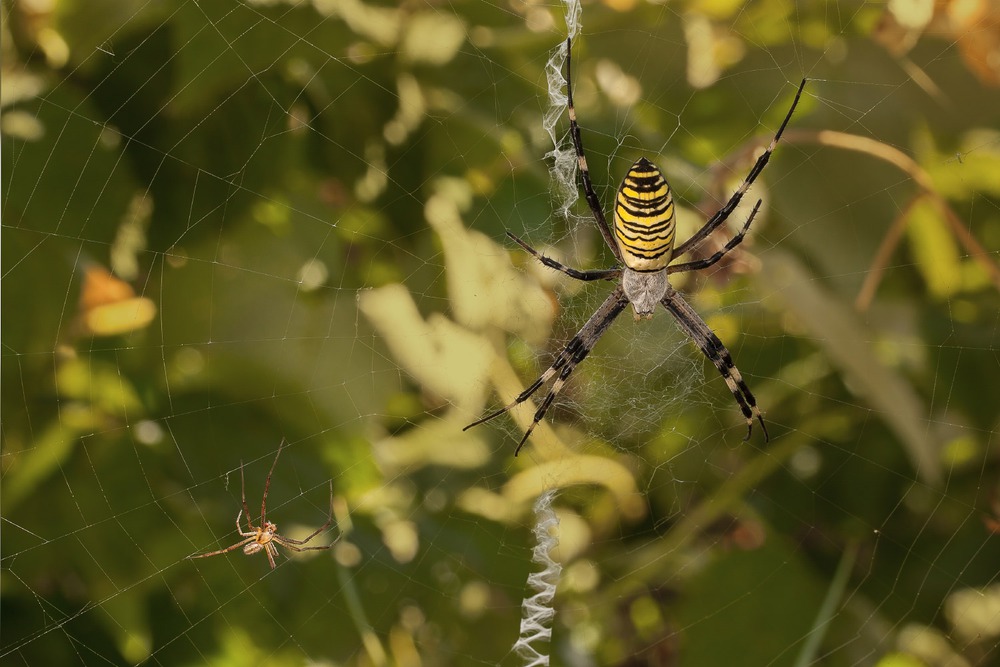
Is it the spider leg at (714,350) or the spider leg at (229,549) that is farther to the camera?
the spider leg at (714,350)

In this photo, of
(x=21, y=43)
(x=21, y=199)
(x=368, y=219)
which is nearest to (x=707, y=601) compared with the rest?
(x=368, y=219)

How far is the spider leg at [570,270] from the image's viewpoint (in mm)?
2451

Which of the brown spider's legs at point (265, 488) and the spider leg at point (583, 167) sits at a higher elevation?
the spider leg at point (583, 167)

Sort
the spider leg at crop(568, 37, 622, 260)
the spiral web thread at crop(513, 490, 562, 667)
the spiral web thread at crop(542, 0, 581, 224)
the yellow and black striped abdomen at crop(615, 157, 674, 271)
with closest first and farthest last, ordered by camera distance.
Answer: the yellow and black striped abdomen at crop(615, 157, 674, 271) < the spider leg at crop(568, 37, 622, 260) < the spiral web thread at crop(542, 0, 581, 224) < the spiral web thread at crop(513, 490, 562, 667)

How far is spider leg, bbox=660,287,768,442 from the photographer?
9.72 feet

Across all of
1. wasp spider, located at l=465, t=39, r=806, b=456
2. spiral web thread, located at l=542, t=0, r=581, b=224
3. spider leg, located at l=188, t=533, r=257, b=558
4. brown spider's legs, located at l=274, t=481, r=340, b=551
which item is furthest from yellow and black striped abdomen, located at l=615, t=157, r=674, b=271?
spider leg, located at l=188, t=533, r=257, b=558

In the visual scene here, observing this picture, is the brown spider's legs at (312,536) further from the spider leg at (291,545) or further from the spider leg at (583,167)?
the spider leg at (583,167)

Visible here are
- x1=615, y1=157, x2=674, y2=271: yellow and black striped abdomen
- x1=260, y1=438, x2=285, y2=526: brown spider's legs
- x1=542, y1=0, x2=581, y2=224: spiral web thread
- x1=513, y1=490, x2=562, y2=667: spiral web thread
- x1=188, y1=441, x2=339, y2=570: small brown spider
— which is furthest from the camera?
x1=513, y1=490, x2=562, y2=667: spiral web thread

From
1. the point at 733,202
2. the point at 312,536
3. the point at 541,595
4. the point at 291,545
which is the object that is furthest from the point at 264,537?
the point at 733,202

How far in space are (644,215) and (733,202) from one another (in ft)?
1.55

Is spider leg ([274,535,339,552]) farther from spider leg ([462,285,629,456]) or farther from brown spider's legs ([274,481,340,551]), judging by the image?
spider leg ([462,285,629,456])

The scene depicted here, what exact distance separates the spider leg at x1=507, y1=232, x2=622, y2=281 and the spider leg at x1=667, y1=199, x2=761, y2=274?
0.25m

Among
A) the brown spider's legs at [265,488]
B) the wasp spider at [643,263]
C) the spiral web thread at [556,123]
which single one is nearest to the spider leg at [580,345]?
the wasp spider at [643,263]

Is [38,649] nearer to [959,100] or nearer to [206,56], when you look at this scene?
[206,56]
